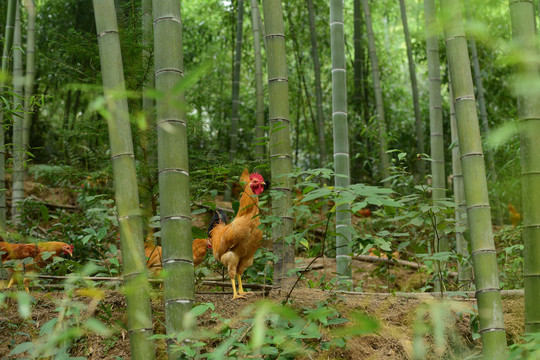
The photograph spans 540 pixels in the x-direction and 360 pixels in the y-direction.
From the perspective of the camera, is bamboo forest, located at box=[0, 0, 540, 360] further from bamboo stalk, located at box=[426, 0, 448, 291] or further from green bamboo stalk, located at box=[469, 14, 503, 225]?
green bamboo stalk, located at box=[469, 14, 503, 225]

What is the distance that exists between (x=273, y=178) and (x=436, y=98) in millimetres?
2033

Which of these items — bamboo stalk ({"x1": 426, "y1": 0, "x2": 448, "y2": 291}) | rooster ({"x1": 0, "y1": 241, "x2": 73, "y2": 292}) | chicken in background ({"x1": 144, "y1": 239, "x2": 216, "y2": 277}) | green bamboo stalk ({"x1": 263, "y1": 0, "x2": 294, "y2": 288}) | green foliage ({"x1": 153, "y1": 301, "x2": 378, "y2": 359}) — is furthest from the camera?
bamboo stalk ({"x1": 426, "y1": 0, "x2": 448, "y2": 291})

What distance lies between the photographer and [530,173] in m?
2.07

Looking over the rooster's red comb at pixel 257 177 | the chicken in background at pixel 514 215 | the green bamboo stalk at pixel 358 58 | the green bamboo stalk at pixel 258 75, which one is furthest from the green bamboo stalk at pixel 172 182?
the chicken in background at pixel 514 215

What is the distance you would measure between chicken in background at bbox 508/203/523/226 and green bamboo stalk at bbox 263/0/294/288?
438 cm

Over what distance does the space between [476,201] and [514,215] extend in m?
5.12

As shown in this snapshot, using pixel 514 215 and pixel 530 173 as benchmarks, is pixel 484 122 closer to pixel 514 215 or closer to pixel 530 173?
pixel 514 215

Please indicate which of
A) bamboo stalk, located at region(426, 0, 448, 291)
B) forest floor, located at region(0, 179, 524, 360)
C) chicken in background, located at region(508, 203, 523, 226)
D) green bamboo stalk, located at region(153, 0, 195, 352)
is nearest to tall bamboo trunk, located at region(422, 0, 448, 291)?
bamboo stalk, located at region(426, 0, 448, 291)

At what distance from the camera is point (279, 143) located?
101 inches

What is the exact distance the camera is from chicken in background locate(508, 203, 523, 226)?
6469mm

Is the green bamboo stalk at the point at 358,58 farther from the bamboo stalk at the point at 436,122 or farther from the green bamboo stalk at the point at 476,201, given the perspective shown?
the green bamboo stalk at the point at 476,201

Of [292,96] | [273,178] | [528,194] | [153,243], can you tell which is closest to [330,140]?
[292,96]

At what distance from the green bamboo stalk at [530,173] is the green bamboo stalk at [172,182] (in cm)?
124

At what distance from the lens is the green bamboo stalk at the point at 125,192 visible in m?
2.07
